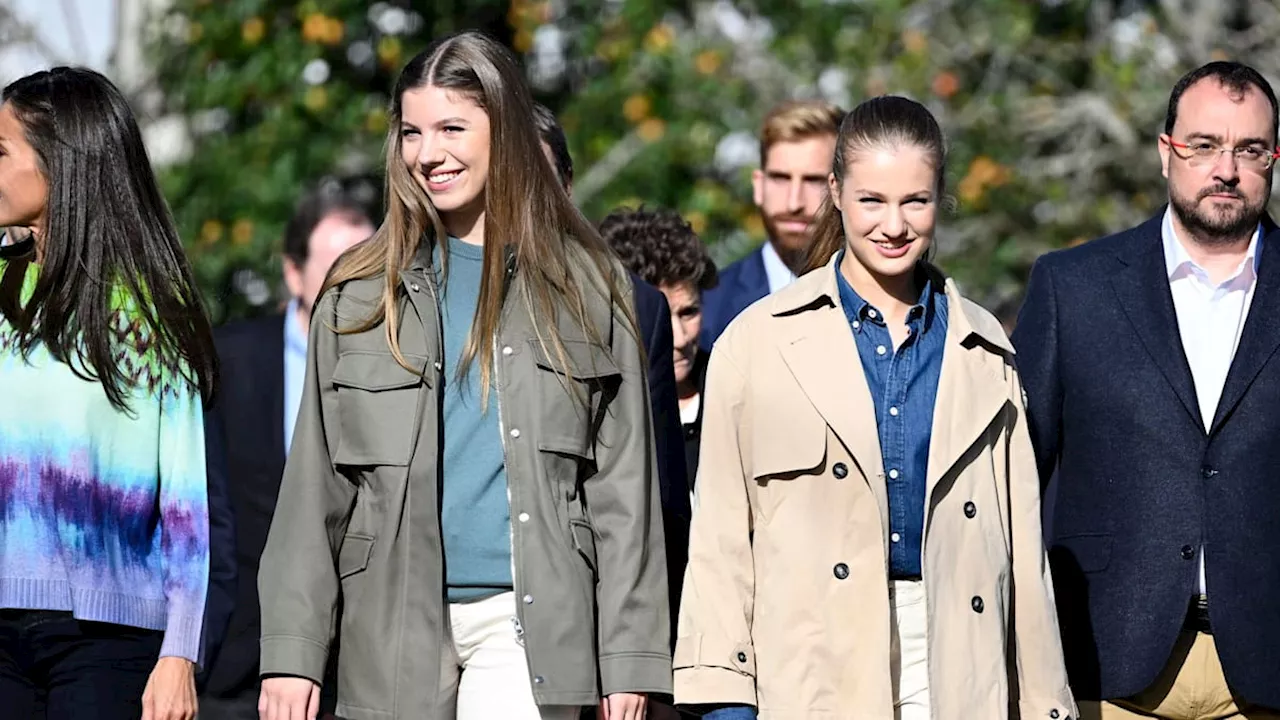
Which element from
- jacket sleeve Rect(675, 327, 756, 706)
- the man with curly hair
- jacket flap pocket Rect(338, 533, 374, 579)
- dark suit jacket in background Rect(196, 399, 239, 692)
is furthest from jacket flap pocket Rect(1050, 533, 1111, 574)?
dark suit jacket in background Rect(196, 399, 239, 692)

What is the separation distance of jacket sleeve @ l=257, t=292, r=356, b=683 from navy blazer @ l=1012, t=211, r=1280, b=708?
5.46ft

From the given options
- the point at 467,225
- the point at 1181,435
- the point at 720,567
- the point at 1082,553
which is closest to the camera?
the point at 720,567

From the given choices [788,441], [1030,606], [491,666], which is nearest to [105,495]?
[491,666]

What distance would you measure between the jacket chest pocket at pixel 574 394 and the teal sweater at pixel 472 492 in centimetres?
10

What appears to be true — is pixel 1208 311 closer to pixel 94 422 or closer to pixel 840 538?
pixel 840 538

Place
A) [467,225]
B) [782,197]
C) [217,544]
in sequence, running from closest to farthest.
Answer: [467,225]
[217,544]
[782,197]

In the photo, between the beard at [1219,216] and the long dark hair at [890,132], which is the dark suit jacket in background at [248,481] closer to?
the long dark hair at [890,132]

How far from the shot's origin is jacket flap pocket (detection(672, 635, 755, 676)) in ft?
14.2

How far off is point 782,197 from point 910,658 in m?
2.79

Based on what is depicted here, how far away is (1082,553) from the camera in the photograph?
507 cm

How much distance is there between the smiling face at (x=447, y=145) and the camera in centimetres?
454

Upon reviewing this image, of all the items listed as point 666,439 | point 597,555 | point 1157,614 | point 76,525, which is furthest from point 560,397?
point 1157,614

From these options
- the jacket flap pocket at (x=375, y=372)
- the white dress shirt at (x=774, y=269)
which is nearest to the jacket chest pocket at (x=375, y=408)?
the jacket flap pocket at (x=375, y=372)

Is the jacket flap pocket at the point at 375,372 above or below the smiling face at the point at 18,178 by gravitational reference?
below
